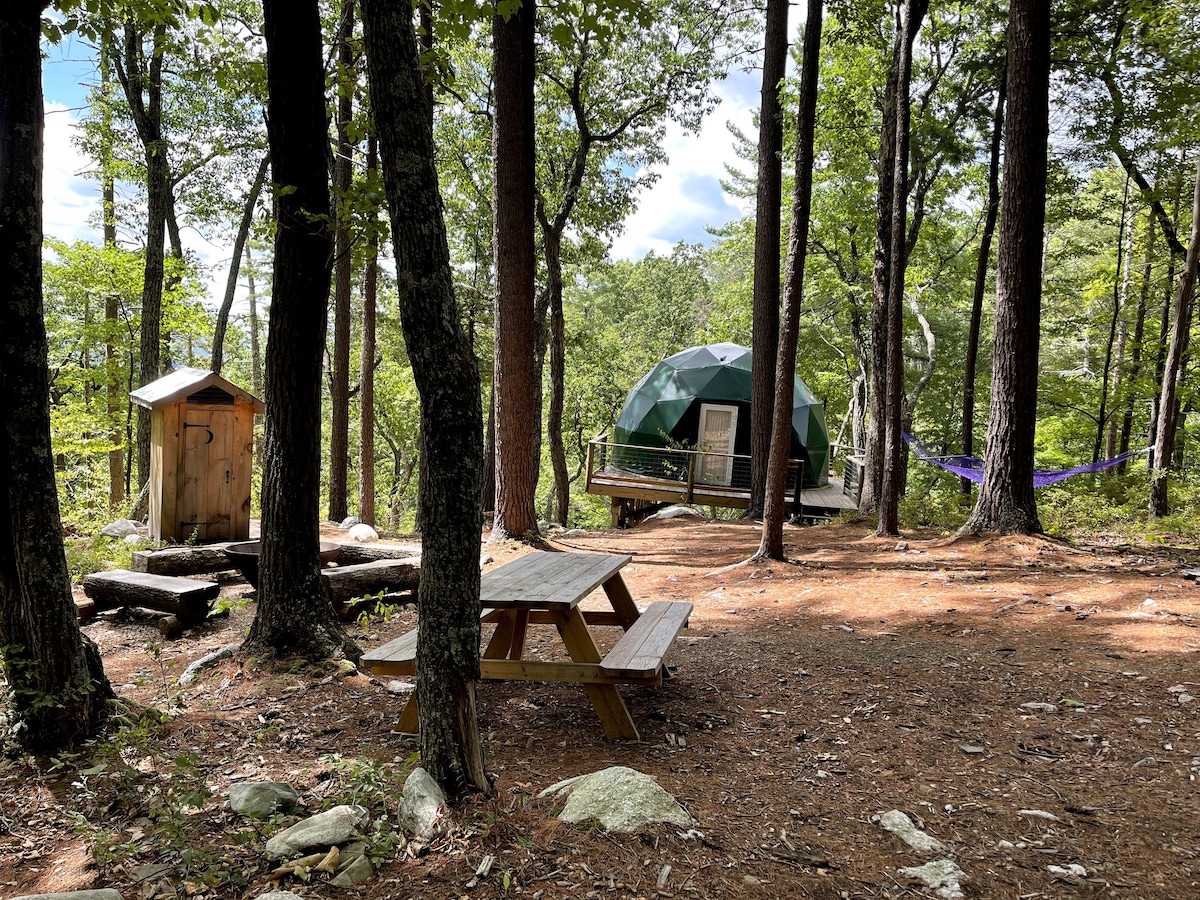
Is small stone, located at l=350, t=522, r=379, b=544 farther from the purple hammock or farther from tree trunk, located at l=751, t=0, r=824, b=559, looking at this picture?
the purple hammock

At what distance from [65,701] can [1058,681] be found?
475 cm

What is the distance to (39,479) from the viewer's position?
279 centimetres

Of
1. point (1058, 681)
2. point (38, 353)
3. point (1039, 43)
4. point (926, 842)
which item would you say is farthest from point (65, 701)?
point (1039, 43)

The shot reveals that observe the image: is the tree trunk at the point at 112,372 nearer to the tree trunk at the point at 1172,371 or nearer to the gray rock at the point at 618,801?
the gray rock at the point at 618,801

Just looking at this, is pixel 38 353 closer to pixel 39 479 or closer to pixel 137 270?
pixel 39 479

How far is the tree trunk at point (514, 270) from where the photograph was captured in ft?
28.3

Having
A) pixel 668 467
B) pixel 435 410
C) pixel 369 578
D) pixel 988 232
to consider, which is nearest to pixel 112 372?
pixel 668 467

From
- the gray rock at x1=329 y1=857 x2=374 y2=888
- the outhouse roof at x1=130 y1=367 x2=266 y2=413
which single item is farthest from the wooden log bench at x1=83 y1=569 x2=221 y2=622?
the gray rock at x1=329 y1=857 x2=374 y2=888

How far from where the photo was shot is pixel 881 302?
1130 centimetres

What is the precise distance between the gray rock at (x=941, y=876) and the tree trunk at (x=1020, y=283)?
5.78 m

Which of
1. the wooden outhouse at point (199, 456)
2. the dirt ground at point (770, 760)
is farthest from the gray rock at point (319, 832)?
the wooden outhouse at point (199, 456)

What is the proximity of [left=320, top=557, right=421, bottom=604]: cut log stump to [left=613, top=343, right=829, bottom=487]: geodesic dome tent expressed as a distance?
1271cm

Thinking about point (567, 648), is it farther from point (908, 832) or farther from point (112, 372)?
point (112, 372)

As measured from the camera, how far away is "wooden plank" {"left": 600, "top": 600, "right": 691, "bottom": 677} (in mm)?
3057
